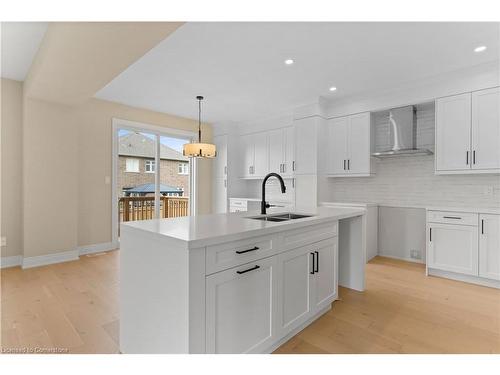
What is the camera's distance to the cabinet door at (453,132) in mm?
3393

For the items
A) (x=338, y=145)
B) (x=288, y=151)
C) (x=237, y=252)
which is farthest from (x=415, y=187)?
(x=237, y=252)

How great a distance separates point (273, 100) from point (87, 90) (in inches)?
110

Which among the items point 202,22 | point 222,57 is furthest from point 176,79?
point 202,22

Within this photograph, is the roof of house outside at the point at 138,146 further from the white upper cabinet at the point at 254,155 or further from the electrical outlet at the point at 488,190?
the electrical outlet at the point at 488,190

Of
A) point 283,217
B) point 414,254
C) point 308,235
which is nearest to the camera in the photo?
point 308,235

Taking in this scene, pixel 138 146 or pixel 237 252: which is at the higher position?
pixel 138 146

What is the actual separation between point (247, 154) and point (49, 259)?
4.03m

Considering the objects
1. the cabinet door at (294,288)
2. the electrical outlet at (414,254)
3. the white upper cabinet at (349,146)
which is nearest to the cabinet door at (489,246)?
the electrical outlet at (414,254)

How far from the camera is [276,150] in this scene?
5453 millimetres

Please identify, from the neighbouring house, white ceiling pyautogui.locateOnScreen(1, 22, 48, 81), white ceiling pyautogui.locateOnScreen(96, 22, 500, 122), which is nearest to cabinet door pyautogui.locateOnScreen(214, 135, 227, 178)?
the neighbouring house

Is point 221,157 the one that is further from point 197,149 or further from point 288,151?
point 197,149

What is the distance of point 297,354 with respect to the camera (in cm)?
173

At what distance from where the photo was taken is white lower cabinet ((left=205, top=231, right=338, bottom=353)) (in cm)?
135
